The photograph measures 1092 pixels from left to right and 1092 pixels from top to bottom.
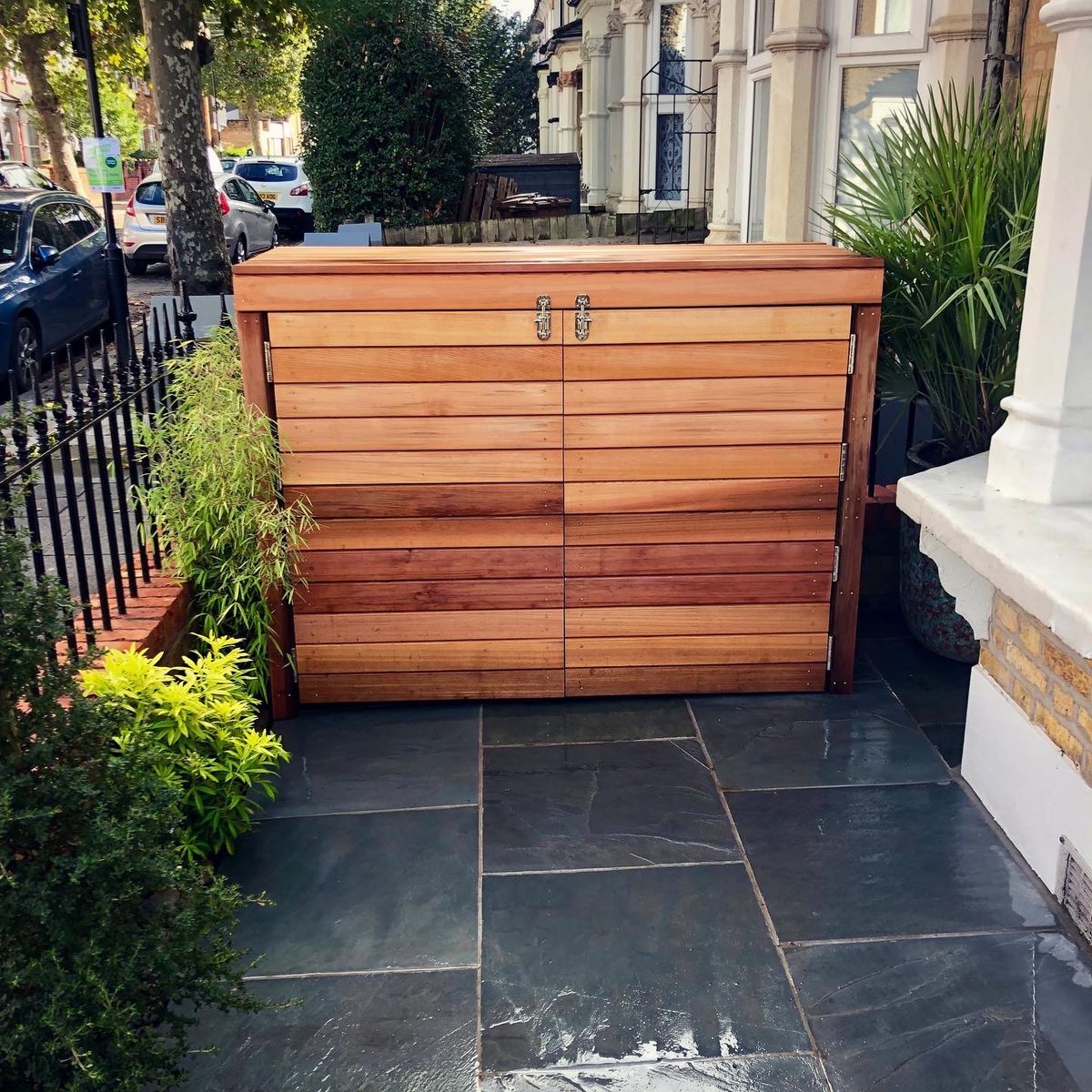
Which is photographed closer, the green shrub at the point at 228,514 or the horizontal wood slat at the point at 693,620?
the green shrub at the point at 228,514

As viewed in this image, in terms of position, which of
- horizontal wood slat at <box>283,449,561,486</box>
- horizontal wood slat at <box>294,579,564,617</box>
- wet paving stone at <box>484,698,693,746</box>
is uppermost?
horizontal wood slat at <box>283,449,561,486</box>

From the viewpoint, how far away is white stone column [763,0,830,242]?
6895 millimetres

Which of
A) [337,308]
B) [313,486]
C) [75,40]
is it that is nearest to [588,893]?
[313,486]

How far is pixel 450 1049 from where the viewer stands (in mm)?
2594

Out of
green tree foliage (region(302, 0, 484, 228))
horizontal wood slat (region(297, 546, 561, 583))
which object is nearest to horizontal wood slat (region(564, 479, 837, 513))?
horizontal wood slat (region(297, 546, 561, 583))

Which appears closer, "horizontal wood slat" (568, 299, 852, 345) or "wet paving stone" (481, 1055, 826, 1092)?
"wet paving stone" (481, 1055, 826, 1092)

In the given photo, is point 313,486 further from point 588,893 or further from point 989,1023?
point 989,1023

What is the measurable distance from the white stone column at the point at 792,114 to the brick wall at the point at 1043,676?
13.1ft

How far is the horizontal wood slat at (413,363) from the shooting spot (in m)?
3.86

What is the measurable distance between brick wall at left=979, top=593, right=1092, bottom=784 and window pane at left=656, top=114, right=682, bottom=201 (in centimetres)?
1337

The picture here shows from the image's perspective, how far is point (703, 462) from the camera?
4.03 m

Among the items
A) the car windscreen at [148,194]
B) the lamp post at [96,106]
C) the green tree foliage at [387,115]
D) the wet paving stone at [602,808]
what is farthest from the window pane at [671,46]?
the wet paving stone at [602,808]

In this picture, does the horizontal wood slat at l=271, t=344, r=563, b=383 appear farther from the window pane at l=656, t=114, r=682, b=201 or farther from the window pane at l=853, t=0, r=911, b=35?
the window pane at l=656, t=114, r=682, b=201

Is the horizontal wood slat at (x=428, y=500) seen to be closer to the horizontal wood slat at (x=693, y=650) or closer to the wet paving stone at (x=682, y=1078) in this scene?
the horizontal wood slat at (x=693, y=650)
